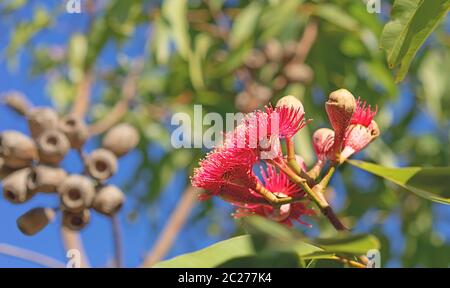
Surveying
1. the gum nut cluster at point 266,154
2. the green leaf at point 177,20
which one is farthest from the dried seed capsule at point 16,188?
the green leaf at point 177,20

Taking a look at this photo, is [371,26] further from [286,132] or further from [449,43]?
[286,132]

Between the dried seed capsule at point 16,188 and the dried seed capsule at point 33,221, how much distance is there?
43mm

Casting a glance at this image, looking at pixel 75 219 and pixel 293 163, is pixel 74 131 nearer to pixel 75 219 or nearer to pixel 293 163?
pixel 75 219

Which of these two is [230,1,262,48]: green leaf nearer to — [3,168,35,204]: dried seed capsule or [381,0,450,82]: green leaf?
[3,168,35,204]: dried seed capsule

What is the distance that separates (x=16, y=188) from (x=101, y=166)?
0.19 m

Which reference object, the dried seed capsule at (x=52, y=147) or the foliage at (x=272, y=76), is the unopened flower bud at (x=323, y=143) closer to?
the dried seed capsule at (x=52, y=147)

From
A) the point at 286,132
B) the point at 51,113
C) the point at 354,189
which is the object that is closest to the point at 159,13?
the point at 354,189

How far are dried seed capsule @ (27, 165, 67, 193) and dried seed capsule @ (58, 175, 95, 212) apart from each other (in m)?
0.02

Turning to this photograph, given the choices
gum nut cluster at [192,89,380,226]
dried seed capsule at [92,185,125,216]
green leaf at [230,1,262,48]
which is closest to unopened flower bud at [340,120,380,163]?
gum nut cluster at [192,89,380,226]

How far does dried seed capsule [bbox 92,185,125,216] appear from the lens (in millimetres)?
1480

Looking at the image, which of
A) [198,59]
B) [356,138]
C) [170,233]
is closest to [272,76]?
[198,59]

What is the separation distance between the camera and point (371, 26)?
2.38 meters

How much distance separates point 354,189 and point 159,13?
102 cm

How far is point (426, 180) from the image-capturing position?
3.48 ft
